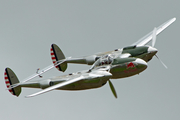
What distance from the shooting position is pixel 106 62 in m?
61.3

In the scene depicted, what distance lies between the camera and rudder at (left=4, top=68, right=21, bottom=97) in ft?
211

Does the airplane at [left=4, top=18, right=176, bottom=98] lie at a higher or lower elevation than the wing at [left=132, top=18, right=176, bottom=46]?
lower

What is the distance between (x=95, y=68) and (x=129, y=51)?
6.86 meters

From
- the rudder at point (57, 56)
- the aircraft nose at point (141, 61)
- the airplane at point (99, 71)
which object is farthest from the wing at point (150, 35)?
the rudder at point (57, 56)

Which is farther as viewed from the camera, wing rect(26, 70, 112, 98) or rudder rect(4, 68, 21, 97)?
rudder rect(4, 68, 21, 97)

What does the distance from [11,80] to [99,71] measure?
1427 centimetres

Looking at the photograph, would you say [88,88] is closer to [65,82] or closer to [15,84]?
[65,82]

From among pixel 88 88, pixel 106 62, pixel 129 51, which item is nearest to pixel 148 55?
pixel 129 51

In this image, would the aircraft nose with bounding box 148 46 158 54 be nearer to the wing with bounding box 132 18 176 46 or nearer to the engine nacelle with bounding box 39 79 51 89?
the wing with bounding box 132 18 176 46

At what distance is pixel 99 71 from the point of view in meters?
56.8

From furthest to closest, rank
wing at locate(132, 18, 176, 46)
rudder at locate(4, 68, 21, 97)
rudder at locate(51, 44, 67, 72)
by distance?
rudder at locate(51, 44, 67, 72)
wing at locate(132, 18, 176, 46)
rudder at locate(4, 68, 21, 97)

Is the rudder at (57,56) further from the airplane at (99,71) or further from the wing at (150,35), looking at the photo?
the wing at (150,35)

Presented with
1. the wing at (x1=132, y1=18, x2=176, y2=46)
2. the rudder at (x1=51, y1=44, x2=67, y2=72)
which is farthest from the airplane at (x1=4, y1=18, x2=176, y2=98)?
the rudder at (x1=51, y1=44, x2=67, y2=72)

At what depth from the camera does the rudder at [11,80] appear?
2537 inches
